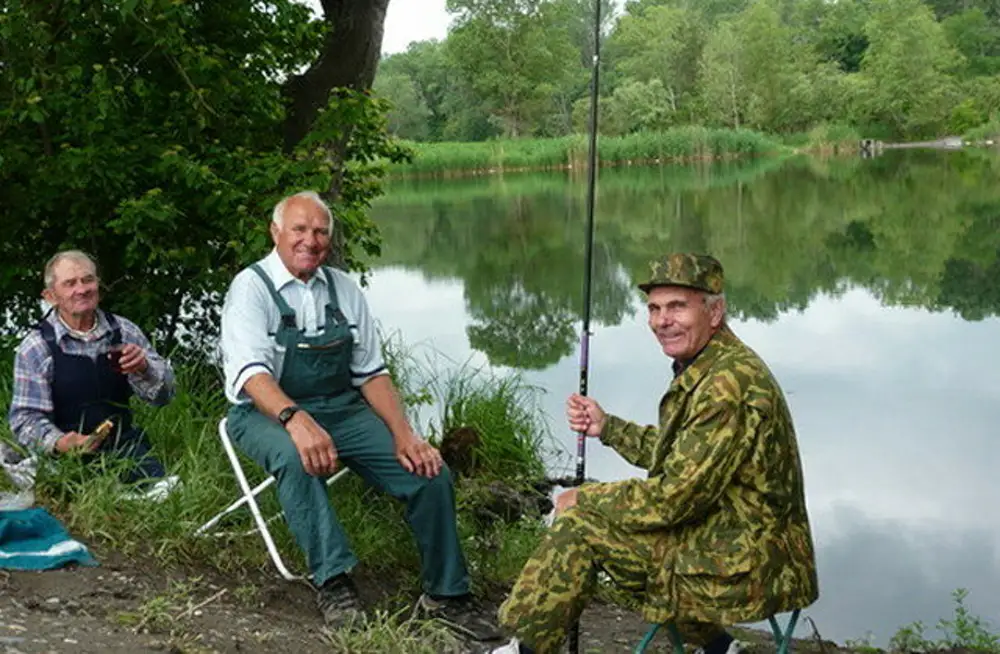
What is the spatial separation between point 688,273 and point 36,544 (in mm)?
2280

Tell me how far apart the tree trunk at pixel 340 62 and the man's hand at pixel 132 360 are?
10.2 feet

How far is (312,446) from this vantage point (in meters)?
4.18

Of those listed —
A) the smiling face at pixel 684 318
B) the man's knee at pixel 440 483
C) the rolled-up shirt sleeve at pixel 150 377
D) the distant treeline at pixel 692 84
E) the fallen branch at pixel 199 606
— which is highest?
the distant treeline at pixel 692 84

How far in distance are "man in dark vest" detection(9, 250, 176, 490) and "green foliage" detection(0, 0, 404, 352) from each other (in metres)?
1.33

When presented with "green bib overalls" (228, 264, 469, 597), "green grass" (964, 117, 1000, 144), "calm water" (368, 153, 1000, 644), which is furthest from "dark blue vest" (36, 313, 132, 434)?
"green grass" (964, 117, 1000, 144)

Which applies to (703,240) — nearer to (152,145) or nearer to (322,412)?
(152,145)

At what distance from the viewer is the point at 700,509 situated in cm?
345

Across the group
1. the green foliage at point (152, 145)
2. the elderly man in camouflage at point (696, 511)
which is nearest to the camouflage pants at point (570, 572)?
the elderly man in camouflage at point (696, 511)

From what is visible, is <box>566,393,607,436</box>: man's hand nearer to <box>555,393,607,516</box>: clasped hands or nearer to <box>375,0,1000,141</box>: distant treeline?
<box>555,393,607,516</box>: clasped hands

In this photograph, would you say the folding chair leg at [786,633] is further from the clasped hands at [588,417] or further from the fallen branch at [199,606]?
the fallen branch at [199,606]

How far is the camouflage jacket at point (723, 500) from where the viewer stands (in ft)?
11.1

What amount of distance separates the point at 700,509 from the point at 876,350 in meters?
9.30

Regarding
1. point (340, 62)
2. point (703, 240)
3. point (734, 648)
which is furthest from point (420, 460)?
point (703, 240)

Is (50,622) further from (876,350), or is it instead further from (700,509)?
(876,350)
